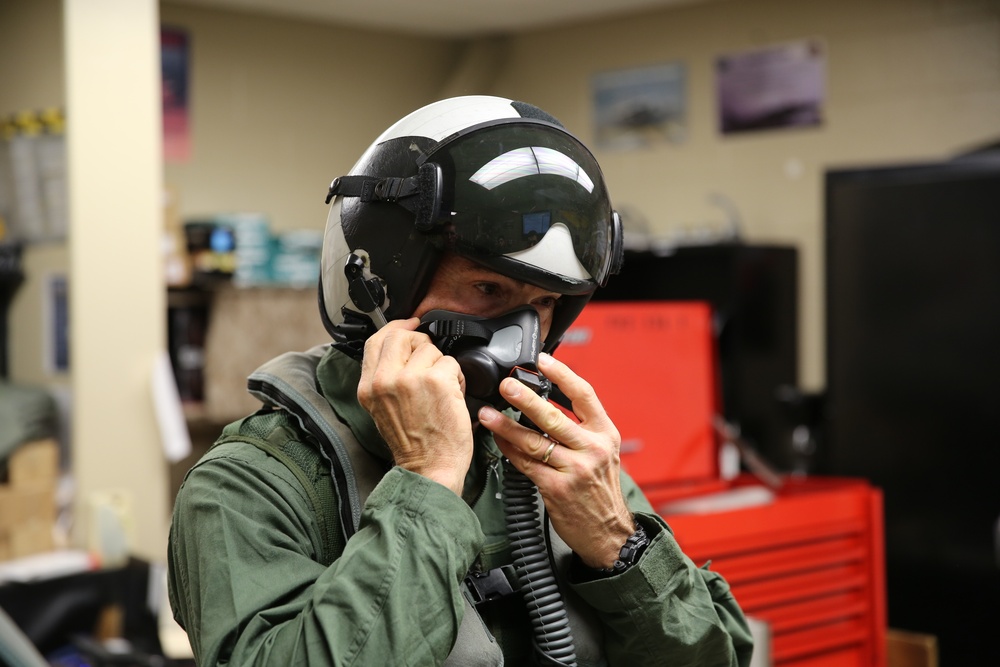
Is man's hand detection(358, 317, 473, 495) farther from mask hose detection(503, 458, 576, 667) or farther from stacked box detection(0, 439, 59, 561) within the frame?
stacked box detection(0, 439, 59, 561)

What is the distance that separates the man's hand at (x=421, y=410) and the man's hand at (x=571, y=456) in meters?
0.06

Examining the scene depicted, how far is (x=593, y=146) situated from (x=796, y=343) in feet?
6.30

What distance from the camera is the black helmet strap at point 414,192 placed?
1.16 metres

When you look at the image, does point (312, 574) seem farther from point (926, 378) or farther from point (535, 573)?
point (926, 378)

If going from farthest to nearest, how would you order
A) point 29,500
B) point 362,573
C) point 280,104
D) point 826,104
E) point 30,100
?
point 280,104 → point 826,104 → point 30,100 → point 29,500 → point 362,573

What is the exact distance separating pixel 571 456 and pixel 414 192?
1.15ft

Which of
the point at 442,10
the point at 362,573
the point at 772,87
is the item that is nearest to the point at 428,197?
the point at 362,573

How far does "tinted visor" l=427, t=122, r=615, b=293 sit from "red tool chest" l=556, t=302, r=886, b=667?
99 cm

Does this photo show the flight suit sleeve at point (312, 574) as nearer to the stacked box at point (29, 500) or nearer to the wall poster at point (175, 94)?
the stacked box at point (29, 500)

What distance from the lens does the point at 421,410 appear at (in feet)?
3.50

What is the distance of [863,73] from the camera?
5.49 metres

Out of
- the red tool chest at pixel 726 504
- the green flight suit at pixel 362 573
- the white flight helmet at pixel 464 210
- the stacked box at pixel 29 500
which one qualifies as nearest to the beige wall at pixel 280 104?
the stacked box at pixel 29 500

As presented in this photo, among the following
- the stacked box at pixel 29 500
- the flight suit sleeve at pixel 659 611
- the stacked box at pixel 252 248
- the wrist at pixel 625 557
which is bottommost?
the stacked box at pixel 29 500

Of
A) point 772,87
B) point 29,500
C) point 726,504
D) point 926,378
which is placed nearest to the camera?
point 726,504
